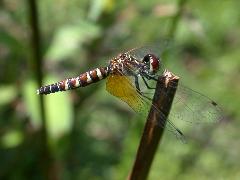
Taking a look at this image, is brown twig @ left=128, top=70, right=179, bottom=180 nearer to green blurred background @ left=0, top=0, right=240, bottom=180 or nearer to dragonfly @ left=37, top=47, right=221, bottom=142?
dragonfly @ left=37, top=47, right=221, bottom=142

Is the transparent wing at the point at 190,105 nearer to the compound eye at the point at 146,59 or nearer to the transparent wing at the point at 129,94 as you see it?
the transparent wing at the point at 129,94

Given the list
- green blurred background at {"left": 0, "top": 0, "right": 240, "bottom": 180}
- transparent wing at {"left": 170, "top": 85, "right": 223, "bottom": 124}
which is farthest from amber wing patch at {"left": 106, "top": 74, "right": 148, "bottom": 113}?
green blurred background at {"left": 0, "top": 0, "right": 240, "bottom": 180}

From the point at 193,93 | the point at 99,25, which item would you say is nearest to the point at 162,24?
the point at 99,25

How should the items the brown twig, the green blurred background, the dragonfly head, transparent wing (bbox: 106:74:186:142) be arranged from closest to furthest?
the brown twig → transparent wing (bbox: 106:74:186:142) → the dragonfly head → the green blurred background

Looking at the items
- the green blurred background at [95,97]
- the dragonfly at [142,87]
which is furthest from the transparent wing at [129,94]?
the green blurred background at [95,97]

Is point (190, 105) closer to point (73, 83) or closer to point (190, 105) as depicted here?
point (190, 105)

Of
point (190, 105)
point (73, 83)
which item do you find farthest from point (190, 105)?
point (73, 83)
